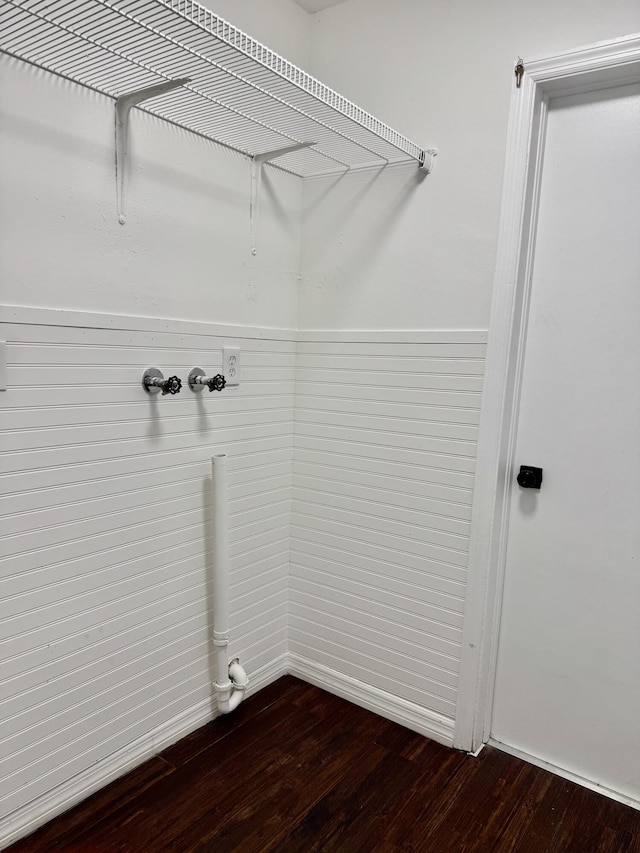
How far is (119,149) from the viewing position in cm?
147

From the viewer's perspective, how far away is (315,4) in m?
1.92

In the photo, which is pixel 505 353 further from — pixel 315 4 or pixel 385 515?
pixel 315 4

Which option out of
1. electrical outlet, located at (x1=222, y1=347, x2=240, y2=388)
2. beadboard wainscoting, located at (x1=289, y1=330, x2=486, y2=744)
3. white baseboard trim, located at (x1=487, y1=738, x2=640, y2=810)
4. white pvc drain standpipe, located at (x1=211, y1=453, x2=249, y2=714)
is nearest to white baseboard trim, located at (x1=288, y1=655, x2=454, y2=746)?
beadboard wainscoting, located at (x1=289, y1=330, x2=486, y2=744)

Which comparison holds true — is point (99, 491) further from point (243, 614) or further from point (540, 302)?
point (540, 302)

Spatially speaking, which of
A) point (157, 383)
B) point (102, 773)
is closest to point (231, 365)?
point (157, 383)

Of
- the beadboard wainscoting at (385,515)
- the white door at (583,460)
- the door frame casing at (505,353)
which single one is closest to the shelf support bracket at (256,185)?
the beadboard wainscoting at (385,515)

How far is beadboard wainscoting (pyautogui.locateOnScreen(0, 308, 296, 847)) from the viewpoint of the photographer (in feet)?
4.51

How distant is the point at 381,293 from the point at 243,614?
120 centimetres

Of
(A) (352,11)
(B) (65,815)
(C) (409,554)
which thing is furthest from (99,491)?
(A) (352,11)

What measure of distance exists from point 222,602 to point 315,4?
1979 millimetres

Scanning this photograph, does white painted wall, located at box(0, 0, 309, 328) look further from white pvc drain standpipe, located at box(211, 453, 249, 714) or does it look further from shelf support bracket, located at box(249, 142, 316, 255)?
white pvc drain standpipe, located at box(211, 453, 249, 714)

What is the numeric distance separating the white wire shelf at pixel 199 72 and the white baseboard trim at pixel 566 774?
1839 millimetres

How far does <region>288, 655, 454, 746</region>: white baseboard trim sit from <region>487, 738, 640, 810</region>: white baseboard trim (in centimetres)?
18

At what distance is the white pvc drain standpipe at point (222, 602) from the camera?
5.85 ft
